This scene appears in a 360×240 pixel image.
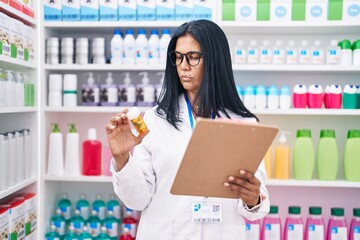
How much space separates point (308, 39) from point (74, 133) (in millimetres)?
1774

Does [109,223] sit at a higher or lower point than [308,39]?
lower

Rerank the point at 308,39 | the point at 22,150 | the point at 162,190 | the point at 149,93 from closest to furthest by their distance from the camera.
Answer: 1. the point at 162,190
2. the point at 22,150
3. the point at 149,93
4. the point at 308,39

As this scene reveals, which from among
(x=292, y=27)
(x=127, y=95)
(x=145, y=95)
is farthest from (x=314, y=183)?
(x=127, y=95)

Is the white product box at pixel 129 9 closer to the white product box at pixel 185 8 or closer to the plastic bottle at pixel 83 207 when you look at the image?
the white product box at pixel 185 8

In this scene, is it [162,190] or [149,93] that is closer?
[162,190]

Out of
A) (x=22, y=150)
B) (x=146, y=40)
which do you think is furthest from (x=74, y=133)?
(x=146, y=40)

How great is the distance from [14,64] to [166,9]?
1.02m

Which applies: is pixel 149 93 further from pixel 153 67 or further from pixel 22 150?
pixel 22 150

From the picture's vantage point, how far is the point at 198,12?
298cm

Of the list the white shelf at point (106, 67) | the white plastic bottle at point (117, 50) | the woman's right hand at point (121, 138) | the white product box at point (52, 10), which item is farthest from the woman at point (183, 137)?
the white product box at point (52, 10)

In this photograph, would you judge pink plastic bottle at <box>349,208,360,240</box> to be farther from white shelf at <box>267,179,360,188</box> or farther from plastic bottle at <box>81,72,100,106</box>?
plastic bottle at <box>81,72,100,106</box>

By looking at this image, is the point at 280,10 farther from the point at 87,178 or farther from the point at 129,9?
the point at 87,178

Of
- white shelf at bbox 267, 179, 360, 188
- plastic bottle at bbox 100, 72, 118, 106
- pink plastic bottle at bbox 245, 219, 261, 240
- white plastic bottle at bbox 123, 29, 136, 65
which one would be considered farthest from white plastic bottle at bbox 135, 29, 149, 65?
pink plastic bottle at bbox 245, 219, 261, 240

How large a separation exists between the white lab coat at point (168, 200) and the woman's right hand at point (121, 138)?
131mm
